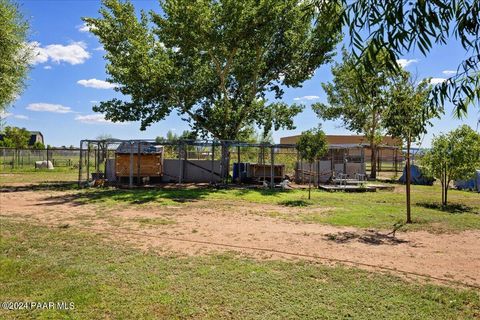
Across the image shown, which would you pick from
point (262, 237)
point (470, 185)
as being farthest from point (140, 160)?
point (470, 185)

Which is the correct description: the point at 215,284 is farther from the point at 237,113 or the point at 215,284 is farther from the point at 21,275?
the point at 237,113

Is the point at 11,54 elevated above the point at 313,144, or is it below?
above

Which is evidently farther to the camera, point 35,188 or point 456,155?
point 35,188

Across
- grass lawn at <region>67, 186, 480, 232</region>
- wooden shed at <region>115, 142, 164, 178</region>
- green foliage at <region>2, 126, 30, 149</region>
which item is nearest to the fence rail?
green foliage at <region>2, 126, 30, 149</region>

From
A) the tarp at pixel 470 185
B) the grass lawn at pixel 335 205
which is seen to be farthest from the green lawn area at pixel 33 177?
the tarp at pixel 470 185

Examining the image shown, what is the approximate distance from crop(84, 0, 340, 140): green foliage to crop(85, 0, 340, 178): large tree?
50mm

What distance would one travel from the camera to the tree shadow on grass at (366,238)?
8.52m

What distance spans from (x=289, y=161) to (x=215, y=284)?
2805 centimetres

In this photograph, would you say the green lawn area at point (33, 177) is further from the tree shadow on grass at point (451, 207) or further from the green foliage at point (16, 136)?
the tree shadow on grass at point (451, 207)

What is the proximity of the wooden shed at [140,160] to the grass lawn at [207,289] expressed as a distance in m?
14.3

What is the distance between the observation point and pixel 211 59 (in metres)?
22.1

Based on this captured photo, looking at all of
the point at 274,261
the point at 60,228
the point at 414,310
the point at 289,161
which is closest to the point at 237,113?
the point at 289,161

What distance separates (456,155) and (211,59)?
1373cm

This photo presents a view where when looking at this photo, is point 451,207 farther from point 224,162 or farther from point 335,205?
point 224,162
